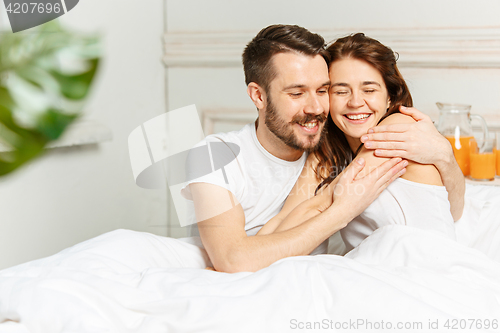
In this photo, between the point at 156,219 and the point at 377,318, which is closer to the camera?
the point at 377,318

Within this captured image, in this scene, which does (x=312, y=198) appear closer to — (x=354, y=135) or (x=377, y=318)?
(x=354, y=135)

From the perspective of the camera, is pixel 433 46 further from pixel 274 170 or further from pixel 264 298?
pixel 264 298

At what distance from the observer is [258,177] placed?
153cm

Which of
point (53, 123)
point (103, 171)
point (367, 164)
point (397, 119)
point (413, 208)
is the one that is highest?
point (53, 123)

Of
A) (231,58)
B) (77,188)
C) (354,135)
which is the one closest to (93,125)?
(77,188)

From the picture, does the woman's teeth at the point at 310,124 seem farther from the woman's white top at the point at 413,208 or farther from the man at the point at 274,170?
the woman's white top at the point at 413,208

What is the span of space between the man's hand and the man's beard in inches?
8.1

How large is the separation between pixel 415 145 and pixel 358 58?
1.07ft

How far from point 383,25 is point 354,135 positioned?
1058mm

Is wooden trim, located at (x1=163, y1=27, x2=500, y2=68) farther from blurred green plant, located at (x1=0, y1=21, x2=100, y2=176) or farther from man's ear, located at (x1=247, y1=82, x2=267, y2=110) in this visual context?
blurred green plant, located at (x1=0, y1=21, x2=100, y2=176)

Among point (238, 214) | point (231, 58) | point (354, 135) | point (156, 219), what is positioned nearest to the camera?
point (238, 214)

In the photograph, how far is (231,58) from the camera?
250cm

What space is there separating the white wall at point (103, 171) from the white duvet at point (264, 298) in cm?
80

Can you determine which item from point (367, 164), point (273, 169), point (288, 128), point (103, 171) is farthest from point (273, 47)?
point (103, 171)
